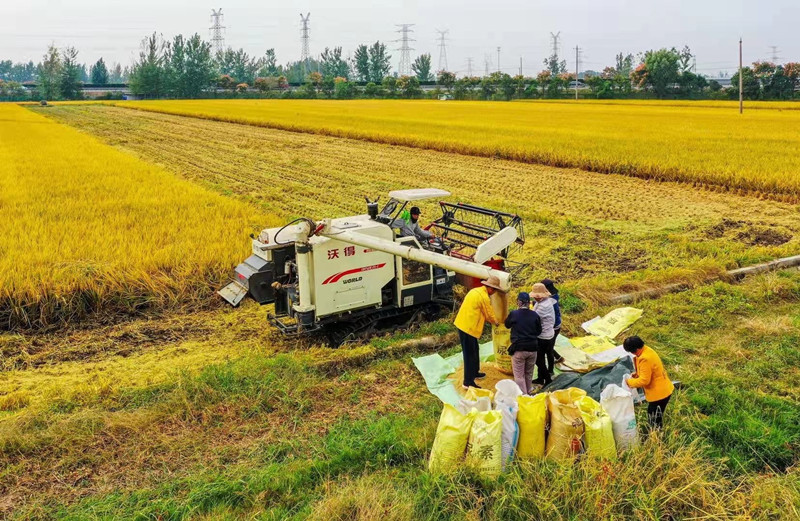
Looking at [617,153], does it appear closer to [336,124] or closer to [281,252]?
[281,252]

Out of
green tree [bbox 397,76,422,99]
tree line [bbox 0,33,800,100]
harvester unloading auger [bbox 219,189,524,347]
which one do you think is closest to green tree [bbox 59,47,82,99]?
tree line [bbox 0,33,800,100]

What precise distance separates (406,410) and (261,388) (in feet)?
Answer: 5.25

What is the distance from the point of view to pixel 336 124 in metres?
40.1

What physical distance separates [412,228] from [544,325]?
2956mm

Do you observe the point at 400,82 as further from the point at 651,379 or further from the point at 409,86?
the point at 651,379

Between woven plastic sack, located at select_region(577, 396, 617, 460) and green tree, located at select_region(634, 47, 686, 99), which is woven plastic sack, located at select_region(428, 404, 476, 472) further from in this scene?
green tree, located at select_region(634, 47, 686, 99)

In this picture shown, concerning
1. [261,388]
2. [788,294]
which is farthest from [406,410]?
[788,294]

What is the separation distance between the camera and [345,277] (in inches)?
316

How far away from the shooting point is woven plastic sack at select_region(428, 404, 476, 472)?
16.1 feet

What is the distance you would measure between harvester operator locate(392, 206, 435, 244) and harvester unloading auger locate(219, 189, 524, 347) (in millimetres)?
70

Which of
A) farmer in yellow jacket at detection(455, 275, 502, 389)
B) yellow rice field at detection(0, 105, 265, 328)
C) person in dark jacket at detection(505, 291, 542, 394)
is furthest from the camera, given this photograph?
yellow rice field at detection(0, 105, 265, 328)

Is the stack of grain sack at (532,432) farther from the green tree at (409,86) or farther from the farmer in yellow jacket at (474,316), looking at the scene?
the green tree at (409,86)

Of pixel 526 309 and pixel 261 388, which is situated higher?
pixel 526 309

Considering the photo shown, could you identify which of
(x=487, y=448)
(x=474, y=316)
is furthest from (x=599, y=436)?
(x=474, y=316)
